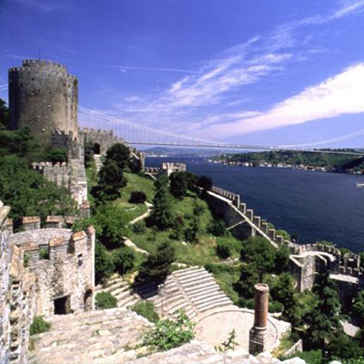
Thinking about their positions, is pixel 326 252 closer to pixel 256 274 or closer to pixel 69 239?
pixel 256 274

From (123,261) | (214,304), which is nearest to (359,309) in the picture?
(214,304)

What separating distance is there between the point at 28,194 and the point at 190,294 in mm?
8658

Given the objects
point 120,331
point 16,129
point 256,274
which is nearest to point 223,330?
point 256,274

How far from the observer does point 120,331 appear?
Answer: 6.08 meters

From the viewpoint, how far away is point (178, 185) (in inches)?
983

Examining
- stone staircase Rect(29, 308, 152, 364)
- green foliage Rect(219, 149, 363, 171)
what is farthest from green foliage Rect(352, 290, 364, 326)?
green foliage Rect(219, 149, 363, 171)

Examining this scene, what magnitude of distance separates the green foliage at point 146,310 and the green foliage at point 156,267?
4.66 feet

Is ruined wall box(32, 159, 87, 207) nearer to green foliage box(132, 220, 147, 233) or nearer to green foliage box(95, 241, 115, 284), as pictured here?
green foliage box(132, 220, 147, 233)

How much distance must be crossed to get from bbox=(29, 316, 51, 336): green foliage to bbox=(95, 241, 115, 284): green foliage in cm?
659

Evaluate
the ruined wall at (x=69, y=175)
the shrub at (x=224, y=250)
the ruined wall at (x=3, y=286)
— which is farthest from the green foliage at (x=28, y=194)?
the shrub at (x=224, y=250)

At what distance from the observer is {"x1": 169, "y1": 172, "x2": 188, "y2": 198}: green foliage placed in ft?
81.9

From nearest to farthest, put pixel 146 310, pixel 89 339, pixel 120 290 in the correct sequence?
pixel 89 339 → pixel 146 310 → pixel 120 290

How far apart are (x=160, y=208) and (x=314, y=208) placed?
34892 millimetres

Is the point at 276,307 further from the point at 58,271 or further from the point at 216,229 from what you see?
the point at 58,271
